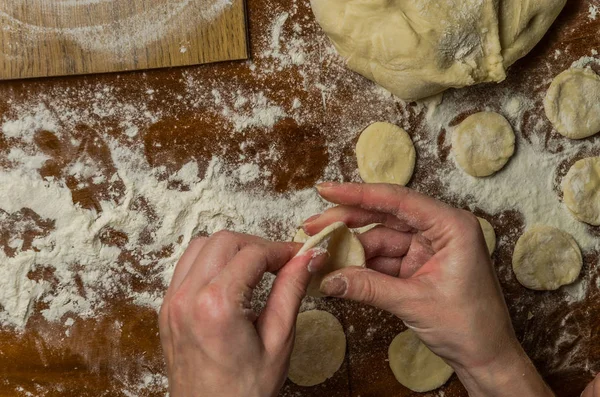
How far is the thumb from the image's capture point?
1.13 m

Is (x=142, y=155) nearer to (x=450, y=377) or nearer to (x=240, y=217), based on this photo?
(x=240, y=217)

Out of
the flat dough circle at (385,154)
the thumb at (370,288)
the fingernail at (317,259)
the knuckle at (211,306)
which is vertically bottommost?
the thumb at (370,288)

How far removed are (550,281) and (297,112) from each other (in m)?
0.82

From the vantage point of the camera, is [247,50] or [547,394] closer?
[547,394]

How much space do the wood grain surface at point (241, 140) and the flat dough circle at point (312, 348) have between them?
0.14 feet

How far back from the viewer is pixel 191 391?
1.04 m

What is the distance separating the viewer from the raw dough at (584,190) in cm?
156

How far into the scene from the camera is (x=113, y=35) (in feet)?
4.59

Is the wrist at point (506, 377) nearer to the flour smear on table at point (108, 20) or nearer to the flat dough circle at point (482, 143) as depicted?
the flat dough circle at point (482, 143)

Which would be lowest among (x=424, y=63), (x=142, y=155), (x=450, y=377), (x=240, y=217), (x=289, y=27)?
(x=450, y=377)

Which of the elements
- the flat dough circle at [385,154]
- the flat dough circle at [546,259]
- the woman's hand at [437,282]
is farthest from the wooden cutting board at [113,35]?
the flat dough circle at [546,259]

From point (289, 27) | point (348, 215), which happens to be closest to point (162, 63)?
point (289, 27)

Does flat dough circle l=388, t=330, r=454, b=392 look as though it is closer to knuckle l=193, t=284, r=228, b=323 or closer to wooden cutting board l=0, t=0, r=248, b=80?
knuckle l=193, t=284, r=228, b=323

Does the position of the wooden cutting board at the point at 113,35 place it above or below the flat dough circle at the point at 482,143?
above
